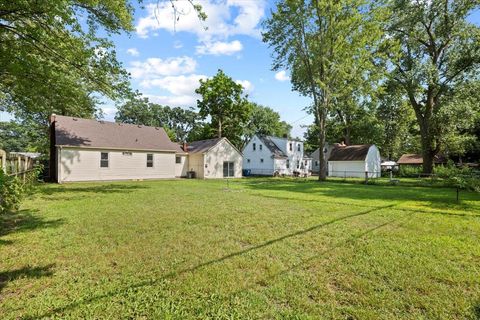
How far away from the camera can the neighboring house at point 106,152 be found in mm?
19344

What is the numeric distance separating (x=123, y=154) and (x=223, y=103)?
60.8 ft

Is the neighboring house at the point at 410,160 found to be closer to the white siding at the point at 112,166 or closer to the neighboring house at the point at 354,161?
the neighboring house at the point at 354,161

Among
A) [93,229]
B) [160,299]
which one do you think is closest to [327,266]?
[160,299]

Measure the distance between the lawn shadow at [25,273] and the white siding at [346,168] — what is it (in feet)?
99.5

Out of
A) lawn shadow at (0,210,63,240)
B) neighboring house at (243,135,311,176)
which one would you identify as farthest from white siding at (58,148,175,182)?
neighboring house at (243,135,311,176)

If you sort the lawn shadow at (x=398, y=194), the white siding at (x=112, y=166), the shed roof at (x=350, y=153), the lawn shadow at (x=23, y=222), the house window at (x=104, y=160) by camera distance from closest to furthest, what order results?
1. the lawn shadow at (x=23, y=222)
2. the lawn shadow at (x=398, y=194)
3. the white siding at (x=112, y=166)
4. the house window at (x=104, y=160)
5. the shed roof at (x=350, y=153)

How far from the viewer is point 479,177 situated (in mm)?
9477

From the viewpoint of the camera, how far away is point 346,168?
32.9 metres

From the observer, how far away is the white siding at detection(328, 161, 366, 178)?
3120cm

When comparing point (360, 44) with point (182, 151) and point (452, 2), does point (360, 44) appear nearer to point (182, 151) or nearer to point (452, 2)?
point (452, 2)

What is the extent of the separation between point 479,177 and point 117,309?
1212 centimetres

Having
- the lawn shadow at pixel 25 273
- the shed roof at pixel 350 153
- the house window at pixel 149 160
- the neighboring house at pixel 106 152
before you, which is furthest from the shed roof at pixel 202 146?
the lawn shadow at pixel 25 273

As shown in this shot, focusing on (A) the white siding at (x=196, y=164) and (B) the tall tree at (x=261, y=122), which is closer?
(A) the white siding at (x=196, y=164)

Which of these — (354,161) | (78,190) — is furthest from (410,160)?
(78,190)
